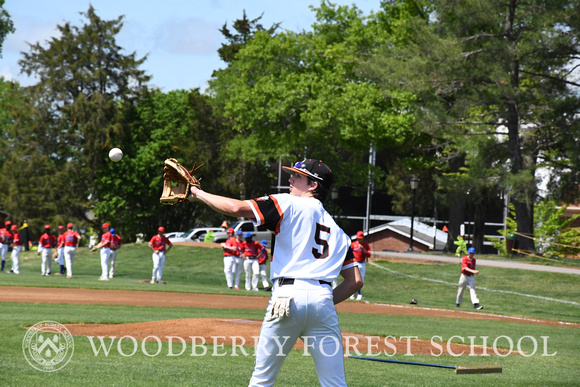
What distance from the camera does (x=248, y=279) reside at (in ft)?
85.5

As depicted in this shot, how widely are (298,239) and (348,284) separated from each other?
0.71 meters

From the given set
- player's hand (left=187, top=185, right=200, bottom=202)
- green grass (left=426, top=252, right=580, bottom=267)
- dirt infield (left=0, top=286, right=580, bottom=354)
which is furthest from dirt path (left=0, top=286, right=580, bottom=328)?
player's hand (left=187, top=185, right=200, bottom=202)

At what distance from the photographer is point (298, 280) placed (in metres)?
4.76

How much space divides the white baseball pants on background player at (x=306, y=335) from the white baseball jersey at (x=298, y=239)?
10cm

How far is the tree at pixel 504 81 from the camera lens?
1135 inches

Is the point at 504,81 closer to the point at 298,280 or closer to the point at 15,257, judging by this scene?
the point at 15,257

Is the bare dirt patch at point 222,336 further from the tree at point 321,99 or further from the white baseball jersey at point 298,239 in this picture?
the tree at point 321,99

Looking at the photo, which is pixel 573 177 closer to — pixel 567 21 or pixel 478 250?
pixel 567 21

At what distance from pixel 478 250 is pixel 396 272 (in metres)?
11.8

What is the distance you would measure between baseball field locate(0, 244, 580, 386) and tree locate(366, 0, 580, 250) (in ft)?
23.4

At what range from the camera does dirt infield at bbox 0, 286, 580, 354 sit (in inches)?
447

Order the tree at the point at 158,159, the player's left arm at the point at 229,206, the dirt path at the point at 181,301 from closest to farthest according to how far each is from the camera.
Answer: the player's left arm at the point at 229,206, the dirt path at the point at 181,301, the tree at the point at 158,159

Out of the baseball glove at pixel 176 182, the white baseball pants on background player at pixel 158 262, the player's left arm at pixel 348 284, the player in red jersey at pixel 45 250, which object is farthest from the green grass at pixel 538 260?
the baseball glove at pixel 176 182

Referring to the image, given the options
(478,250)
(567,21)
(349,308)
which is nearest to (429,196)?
(478,250)
